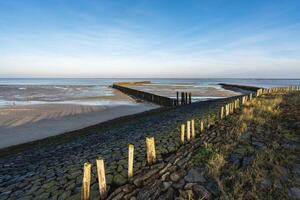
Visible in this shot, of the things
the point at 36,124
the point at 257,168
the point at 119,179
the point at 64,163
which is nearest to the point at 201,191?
the point at 257,168

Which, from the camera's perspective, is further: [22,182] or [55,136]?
[55,136]

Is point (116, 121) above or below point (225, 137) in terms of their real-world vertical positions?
below

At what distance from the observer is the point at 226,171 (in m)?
5.78

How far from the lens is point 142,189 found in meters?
5.02

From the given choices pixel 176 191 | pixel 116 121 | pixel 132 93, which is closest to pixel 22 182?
pixel 176 191

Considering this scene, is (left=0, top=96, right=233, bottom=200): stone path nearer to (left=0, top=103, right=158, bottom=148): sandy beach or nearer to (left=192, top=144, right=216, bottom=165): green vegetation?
(left=192, top=144, right=216, bottom=165): green vegetation

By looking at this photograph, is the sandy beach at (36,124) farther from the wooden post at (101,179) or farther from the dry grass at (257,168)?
the dry grass at (257,168)

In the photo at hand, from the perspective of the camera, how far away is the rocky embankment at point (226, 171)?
4.83 meters

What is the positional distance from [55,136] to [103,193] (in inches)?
360

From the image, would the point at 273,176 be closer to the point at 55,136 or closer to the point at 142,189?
the point at 142,189

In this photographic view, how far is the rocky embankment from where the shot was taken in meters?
4.83

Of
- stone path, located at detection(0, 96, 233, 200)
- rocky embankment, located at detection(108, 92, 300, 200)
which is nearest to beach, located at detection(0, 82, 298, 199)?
stone path, located at detection(0, 96, 233, 200)

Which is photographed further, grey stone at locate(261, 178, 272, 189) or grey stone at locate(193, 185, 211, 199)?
grey stone at locate(261, 178, 272, 189)

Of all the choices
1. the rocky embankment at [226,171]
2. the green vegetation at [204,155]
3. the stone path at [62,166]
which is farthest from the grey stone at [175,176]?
the stone path at [62,166]
